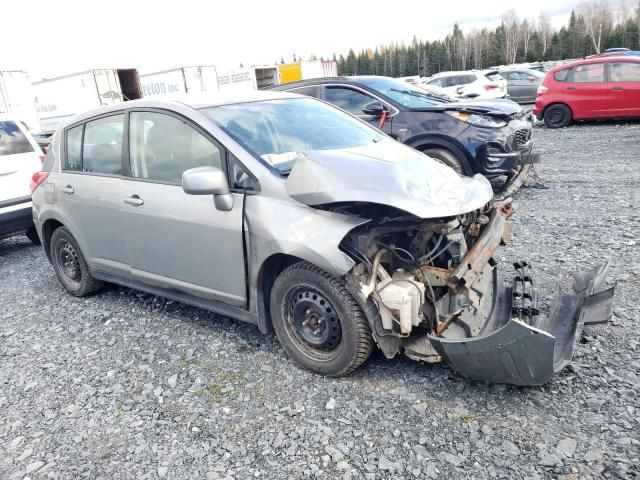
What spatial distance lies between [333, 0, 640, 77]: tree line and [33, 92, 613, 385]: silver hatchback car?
61.1 m

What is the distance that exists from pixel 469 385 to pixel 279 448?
119cm

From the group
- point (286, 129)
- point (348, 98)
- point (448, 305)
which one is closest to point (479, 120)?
point (348, 98)

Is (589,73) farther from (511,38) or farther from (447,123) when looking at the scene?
(511,38)

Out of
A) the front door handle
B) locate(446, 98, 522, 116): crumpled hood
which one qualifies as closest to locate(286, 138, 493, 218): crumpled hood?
the front door handle

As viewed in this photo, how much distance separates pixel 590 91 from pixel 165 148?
12.9 meters

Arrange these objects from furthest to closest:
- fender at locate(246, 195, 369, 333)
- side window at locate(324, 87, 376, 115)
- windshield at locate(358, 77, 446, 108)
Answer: side window at locate(324, 87, 376, 115) → windshield at locate(358, 77, 446, 108) → fender at locate(246, 195, 369, 333)

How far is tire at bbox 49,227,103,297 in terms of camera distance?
4.78 meters

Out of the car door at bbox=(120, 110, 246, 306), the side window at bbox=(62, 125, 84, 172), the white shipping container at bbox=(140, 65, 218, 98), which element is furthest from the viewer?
the white shipping container at bbox=(140, 65, 218, 98)

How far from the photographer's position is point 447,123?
6.86 metres

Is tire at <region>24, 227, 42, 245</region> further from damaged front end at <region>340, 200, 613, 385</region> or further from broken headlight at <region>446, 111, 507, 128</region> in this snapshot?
broken headlight at <region>446, 111, 507, 128</region>

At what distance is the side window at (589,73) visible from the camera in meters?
12.8

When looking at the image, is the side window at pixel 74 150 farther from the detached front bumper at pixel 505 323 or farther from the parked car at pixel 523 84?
the parked car at pixel 523 84

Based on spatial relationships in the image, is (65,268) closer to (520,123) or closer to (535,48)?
(520,123)

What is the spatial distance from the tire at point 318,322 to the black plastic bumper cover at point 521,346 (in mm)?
467
